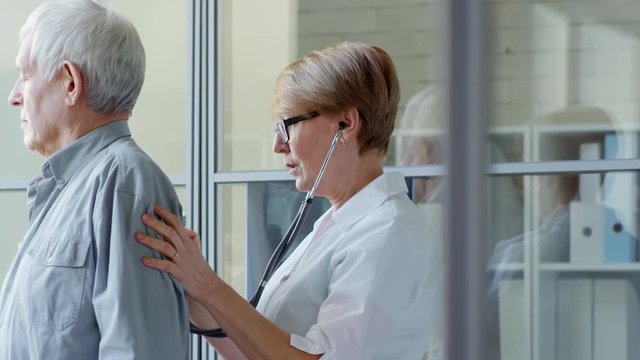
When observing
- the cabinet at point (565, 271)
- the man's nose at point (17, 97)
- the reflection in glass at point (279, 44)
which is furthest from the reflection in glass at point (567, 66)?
the reflection in glass at point (279, 44)

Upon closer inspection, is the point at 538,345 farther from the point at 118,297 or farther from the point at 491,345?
the point at 118,297

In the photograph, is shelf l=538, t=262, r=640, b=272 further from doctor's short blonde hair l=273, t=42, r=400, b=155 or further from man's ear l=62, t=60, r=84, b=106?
man's ear l=62, t=60, r=84, b=106

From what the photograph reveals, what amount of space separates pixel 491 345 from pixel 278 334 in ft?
3.16

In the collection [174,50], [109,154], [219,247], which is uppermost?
[174,50]

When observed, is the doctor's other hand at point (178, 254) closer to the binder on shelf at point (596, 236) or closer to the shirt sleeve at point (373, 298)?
the shirt sleeve at point (373, 298)

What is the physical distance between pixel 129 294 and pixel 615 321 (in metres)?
0.78

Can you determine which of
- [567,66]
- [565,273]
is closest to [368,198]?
[565,273]

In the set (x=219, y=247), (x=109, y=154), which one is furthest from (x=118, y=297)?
(x=219, y=247)

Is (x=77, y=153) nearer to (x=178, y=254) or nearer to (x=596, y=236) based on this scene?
(x=178, y=254)

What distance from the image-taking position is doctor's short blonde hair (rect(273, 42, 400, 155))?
2.13m

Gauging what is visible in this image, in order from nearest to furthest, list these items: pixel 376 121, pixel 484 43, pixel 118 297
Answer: pixel 484 43 < pixel 118 297 < pixel 376 121

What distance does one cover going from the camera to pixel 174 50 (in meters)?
4.40

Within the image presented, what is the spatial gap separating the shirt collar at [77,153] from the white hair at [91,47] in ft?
0.14

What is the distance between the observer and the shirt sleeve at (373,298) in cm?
196
